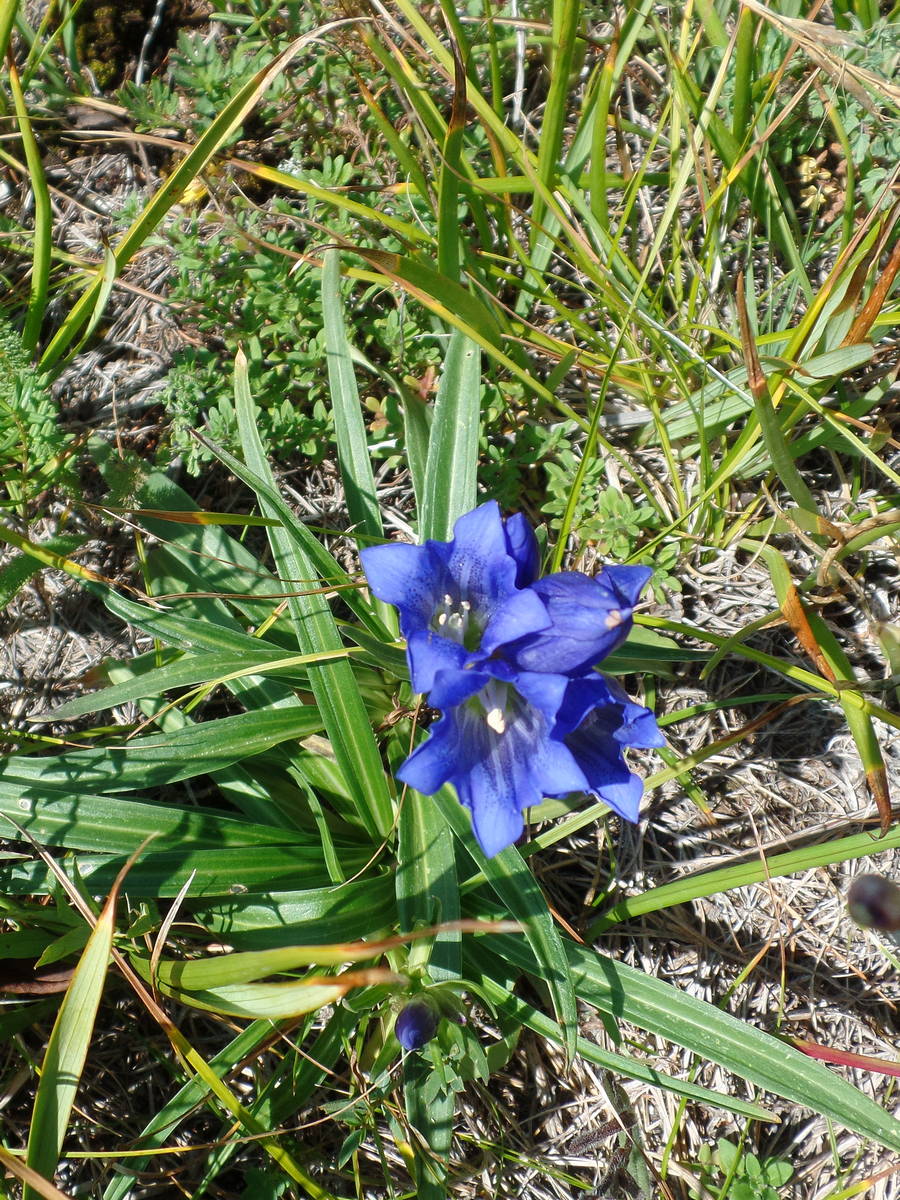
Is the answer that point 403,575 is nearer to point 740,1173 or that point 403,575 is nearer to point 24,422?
point 24,422

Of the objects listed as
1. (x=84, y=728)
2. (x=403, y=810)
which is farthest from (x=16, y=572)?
(x=403, y=810)

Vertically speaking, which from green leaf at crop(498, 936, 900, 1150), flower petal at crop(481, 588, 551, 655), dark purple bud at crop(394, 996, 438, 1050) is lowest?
green leaf at crop(498, 936, 900, 1150)

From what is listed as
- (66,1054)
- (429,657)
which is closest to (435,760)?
(429,657)

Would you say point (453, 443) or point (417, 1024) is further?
point (453, 443)

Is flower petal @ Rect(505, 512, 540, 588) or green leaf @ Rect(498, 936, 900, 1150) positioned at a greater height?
flower petal @ Rect(505, 512, 540, 588)

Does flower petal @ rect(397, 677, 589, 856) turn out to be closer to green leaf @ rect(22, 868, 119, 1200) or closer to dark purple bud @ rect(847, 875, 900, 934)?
green leaf @ rect(22, 868, 119, 1200)

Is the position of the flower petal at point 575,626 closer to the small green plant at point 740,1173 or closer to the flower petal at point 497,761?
the flower petal at point 497,761

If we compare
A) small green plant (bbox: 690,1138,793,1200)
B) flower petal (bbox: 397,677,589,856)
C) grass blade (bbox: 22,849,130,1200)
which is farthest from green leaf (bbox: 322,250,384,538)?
small green plant (bbox: 690,1138,793,1200)
